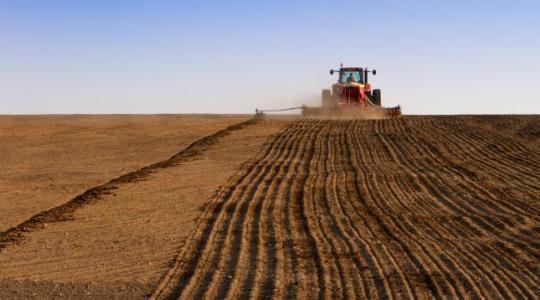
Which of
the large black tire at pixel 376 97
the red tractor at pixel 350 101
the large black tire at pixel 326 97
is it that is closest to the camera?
the red tractor at pixel 350 101

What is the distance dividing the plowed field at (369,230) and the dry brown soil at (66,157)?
3.09 meters

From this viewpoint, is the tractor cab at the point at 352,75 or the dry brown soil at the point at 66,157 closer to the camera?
the dry brown soil at the point at 66,157

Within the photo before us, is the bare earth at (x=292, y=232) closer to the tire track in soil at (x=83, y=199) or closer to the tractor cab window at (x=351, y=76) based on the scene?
the tire track in soil at (x=83, y=199)

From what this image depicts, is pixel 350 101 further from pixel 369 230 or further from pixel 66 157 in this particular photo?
pixel 369 230

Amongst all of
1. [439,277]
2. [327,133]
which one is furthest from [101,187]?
[327,133]

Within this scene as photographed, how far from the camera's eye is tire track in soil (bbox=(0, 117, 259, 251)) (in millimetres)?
11299

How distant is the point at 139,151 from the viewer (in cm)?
2438

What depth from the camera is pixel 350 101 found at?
128 ft

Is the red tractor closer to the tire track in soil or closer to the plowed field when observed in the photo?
the tire track in soil

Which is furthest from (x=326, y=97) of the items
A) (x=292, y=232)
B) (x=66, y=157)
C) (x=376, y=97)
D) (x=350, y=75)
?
(x=292, y=232)

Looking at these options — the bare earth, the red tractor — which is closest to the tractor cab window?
the red tractor

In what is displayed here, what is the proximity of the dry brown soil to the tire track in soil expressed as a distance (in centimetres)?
22

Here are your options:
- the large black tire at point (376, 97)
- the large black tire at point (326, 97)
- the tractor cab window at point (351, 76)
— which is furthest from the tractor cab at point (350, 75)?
the large black tire at point (376, 97)

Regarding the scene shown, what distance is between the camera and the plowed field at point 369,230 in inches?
340
